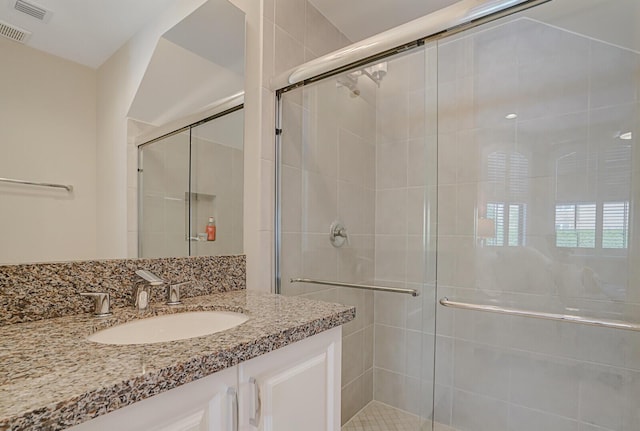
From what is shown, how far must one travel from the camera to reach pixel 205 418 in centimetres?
60

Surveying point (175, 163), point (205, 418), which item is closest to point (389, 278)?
point (175, 163)

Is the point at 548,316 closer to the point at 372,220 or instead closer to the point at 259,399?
the point at 372,220

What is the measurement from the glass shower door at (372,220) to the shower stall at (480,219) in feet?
0.03

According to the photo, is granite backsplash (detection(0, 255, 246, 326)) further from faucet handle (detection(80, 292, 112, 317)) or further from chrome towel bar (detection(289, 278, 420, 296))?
chrome towel bar (detection(289, 278, 420, 296))

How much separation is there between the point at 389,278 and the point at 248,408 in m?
1.51

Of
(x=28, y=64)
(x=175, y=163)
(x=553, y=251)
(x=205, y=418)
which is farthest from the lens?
(x=553, y=251)

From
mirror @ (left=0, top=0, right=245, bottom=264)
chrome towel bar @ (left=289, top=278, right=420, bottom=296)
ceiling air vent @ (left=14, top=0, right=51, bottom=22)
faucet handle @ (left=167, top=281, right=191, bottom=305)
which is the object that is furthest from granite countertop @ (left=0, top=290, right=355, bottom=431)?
ceiling air vent @ (left=14, top=0, right=51, bottom=22)

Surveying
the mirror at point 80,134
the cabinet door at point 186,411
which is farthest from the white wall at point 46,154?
the cabinet door at point 186,411

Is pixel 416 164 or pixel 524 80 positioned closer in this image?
pixel 524 80

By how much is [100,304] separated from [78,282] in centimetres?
9

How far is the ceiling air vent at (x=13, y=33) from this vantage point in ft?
2.67

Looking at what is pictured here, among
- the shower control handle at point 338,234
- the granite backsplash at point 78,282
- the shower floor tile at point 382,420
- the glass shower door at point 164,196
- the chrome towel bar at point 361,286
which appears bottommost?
the shower floor tile at point 382,420

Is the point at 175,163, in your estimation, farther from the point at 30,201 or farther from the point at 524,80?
the point at 524,80

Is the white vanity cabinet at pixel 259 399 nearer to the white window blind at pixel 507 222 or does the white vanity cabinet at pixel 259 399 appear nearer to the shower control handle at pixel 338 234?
the shower control handle at pixel 338 234
